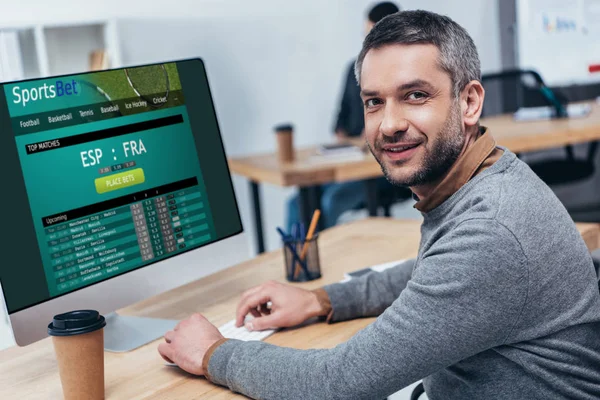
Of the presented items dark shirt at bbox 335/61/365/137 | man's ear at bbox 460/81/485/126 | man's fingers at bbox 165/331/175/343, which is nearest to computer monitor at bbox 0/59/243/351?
man's fingers at bbox 165/331/175/343

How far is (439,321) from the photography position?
3.26 ft

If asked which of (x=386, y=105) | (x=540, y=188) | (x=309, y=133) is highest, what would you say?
(x=386, y=105)

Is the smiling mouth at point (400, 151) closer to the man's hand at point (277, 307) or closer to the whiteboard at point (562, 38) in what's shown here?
the man's hand at point (277, 307)

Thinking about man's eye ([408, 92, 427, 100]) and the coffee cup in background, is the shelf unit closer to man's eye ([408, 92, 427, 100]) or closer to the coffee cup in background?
the coffee cup in background

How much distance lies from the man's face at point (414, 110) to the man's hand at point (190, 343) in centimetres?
41

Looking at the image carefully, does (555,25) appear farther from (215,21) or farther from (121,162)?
(121,162)

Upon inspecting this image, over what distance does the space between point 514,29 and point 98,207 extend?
169 inches

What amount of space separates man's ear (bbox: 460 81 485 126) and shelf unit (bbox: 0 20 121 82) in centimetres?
296

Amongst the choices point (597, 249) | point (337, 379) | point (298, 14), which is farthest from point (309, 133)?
point (337, 379)

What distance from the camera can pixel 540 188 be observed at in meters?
1.12

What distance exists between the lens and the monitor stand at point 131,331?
1.35 metres

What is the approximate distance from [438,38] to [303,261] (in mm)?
649

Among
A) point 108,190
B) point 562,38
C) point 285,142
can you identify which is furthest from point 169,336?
point 562,38

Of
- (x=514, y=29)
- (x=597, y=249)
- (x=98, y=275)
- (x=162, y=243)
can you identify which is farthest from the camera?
(x=514, y=29)
